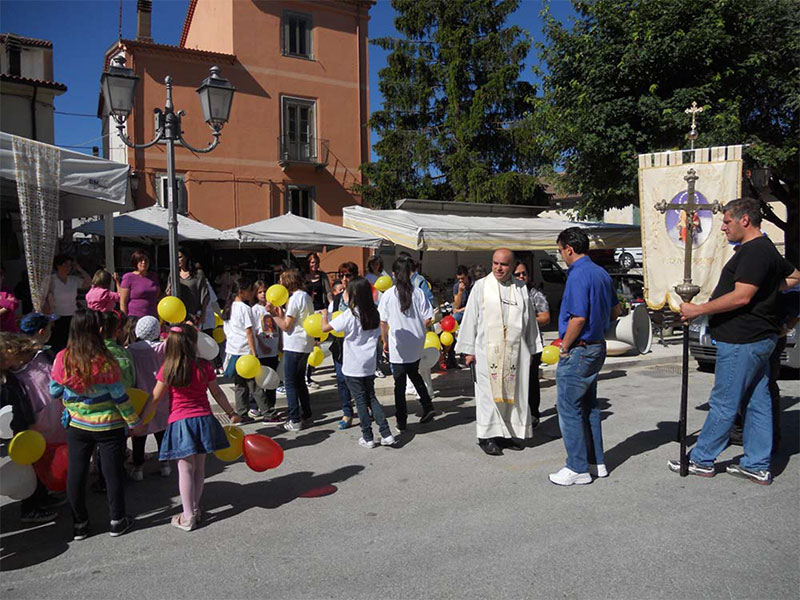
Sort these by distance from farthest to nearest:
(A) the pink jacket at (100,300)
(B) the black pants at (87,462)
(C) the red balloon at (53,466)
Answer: (A) the pink jacket at (100,300), (C) the red balloon at (53,466), (B) the black pants at (87,462)

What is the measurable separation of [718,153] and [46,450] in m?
9.13

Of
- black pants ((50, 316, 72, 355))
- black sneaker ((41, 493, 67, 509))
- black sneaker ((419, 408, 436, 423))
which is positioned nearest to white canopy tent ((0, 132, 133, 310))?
black pants ((50, 316, 72, 355))

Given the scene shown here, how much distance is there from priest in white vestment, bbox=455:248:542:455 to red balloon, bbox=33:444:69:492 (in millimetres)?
3182

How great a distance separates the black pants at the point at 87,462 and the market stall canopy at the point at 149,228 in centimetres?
816

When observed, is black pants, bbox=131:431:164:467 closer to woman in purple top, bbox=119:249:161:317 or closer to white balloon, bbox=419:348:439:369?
woman in purple top, bbox=119:249:161:317

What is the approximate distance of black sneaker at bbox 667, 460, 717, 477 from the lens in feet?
15.1

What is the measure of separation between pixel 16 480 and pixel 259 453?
152cm

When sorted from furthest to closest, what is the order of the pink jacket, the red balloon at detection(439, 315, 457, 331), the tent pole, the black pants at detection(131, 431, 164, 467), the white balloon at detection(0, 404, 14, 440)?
1. the red balloon at detection(439, 315, 457, 331)
2. the tent pole
3. the pink jacket
4. the black pants at detection(131, 431, 164, 467)
5. the white balloon at detection(0, 404, 14, 440)

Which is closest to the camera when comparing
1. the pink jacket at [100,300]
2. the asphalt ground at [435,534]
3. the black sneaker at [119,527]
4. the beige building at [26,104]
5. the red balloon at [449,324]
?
the asphalt ground at [435,534]

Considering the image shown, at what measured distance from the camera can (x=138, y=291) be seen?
705 cm

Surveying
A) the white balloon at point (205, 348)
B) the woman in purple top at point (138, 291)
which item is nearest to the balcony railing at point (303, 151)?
the woman in purple top at point (138, 291)

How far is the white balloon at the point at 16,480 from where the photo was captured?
12.3ft

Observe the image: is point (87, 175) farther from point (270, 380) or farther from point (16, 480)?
point (16, 480)

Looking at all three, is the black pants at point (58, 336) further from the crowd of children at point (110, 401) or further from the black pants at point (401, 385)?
the black pants at point (401, 385)
